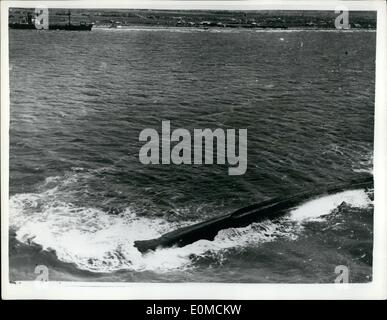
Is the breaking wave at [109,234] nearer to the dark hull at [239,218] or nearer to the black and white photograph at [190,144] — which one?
the black and white photograph at [190,144]

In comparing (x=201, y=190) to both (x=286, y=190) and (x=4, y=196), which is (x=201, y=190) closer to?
(x=286, y=190)

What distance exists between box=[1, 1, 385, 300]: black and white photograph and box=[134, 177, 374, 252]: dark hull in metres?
0.03

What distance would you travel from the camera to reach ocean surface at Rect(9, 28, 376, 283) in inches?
333

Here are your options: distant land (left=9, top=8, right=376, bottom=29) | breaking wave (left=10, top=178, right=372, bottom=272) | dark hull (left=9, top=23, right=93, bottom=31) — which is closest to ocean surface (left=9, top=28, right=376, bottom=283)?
breaking wave (left=10, top=178, right=372, bottom=272)

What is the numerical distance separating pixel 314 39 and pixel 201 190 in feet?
14.7

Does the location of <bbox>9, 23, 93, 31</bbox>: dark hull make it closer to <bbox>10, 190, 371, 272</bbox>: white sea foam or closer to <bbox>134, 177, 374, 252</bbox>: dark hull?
<bbox>10, 190, 371, 272</bbox>: white sea foam

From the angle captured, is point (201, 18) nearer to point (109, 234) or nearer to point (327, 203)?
point (109, 234)

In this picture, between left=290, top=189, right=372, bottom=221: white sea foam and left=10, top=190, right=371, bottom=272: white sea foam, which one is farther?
left=290, top=189, right=372, bottom=221: white sea foam

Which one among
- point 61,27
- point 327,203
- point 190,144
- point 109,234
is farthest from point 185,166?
point 61,27

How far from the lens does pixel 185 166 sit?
900 cm
